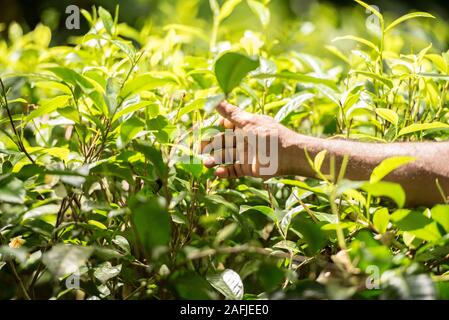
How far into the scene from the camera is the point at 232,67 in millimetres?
923

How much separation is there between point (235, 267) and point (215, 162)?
23cm

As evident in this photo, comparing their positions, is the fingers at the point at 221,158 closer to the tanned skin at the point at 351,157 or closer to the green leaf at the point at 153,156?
the tanned skin at the point at 351,157

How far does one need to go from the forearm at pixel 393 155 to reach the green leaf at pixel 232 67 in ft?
1.15

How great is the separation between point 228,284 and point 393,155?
0.41 m

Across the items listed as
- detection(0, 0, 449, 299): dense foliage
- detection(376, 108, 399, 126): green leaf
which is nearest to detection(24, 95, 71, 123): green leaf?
detection(0, 0, 449, 299): dense foliage

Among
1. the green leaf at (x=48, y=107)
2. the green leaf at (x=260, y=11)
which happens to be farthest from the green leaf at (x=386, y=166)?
the green leaf at (x=260, y=11)

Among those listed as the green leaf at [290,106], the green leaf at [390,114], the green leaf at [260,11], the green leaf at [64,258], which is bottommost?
the green leaf at [64,258]

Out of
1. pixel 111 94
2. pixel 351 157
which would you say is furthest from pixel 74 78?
pixel 351 157

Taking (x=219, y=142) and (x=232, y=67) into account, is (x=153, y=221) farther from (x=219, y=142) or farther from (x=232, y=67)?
(x=219, y=142)

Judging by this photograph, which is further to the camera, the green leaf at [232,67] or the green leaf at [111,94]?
the green leaf at [111,94]

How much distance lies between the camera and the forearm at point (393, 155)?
4.00 feet

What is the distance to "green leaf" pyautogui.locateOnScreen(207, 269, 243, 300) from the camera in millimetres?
1019
